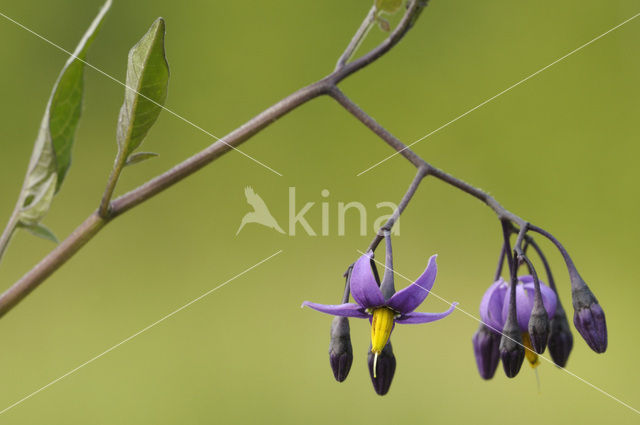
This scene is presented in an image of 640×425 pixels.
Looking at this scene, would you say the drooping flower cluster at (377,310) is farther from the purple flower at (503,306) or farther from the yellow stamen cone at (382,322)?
the purple flower at (503,306)

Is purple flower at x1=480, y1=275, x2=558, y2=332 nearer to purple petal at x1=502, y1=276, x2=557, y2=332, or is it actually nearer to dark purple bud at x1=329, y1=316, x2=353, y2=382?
purple petal at x1=502, y1=276, x2=557, y2=332

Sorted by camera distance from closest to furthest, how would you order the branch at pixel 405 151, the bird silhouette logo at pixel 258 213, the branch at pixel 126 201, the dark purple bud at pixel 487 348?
1. the branch at pixel 126 201
2. the branch at pixel 405 151
3. the dark purple bud at pixel 487 348
4. the bird silhouette logo at pixel 258 213

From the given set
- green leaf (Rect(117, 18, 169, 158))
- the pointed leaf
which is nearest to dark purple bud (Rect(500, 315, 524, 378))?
green leaf (Rect(117, 18, 169, 158))

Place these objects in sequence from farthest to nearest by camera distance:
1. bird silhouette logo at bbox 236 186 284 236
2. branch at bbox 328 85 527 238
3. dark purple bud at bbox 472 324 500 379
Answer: bird silhouette logo at bbox 236 186 284 236, dark purple bud at bbox 472 324 500 379, branch at bbox 328 85 527 238

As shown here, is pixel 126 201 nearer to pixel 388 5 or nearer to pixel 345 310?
pixel 345 310

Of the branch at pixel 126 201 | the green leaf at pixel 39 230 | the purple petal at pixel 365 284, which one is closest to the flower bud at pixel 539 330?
the purple petal at pixel 365 284

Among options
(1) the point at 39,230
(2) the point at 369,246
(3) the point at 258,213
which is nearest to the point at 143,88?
(1) the point at 39,230
